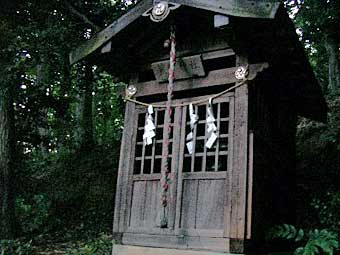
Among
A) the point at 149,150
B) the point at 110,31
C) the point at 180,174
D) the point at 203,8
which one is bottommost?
the point at 180,174

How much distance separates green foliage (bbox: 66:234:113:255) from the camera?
8372 mm

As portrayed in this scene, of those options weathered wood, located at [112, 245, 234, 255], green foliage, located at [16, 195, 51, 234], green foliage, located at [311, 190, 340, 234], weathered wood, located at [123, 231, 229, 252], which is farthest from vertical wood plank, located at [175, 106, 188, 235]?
green foliage, located at [16, 195, 51, 234]

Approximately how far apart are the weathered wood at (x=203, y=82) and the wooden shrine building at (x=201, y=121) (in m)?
0.02

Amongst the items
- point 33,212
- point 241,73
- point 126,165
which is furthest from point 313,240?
point 33,212

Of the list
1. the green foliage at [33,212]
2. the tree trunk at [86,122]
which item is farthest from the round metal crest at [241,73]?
the green foliage at [33,212]

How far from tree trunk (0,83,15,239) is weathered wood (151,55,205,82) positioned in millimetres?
4472

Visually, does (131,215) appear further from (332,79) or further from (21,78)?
(332,79)

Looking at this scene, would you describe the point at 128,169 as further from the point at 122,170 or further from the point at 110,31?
the point at 110,31

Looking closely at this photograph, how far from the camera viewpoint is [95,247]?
8.77 meters

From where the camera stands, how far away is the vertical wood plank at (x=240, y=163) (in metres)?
5.59

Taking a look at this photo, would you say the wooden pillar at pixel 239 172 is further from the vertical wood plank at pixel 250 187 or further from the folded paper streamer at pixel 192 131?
the folded paper streamer at pixel 192 131

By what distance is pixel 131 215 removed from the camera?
653 centimetres

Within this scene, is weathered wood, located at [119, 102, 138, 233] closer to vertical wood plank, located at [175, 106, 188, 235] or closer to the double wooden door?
the double wooden door

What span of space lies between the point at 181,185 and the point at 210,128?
3.09ft
